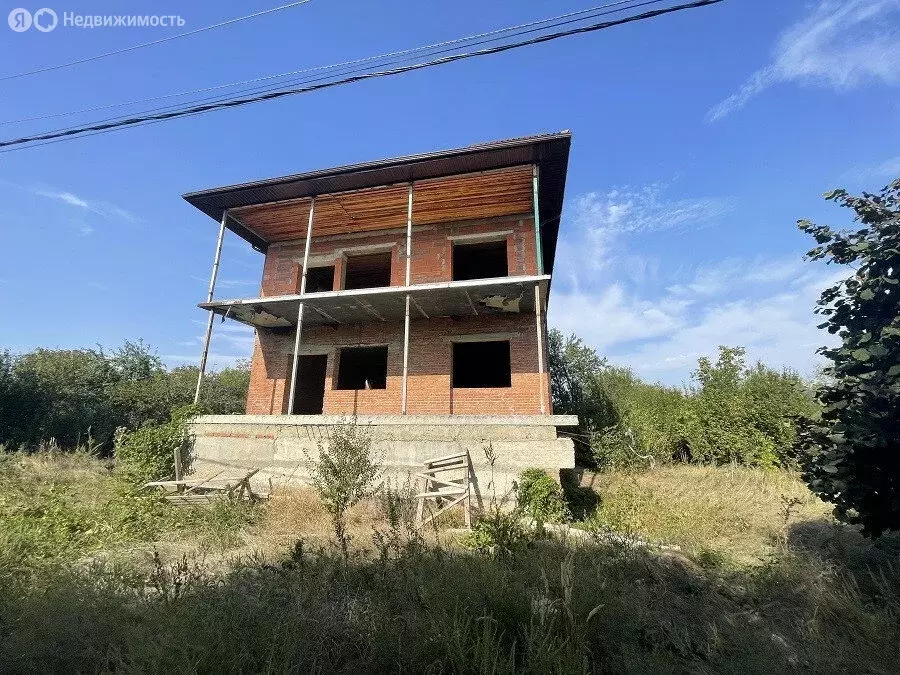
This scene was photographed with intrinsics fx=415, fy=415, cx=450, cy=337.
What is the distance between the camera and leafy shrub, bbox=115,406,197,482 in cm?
962

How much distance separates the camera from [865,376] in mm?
3443

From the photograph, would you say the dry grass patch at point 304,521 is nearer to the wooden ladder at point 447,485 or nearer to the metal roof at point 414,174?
the wooden ladder at point 447,485

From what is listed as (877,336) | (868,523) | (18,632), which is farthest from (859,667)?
(18,632)

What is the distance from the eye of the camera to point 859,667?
9.77 feet

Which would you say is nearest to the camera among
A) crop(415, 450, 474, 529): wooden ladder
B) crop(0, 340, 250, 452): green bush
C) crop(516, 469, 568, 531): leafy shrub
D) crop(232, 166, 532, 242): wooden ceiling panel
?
crop(415, 450, 474, 529): wooden ladder

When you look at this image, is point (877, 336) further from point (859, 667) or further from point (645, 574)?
point (645, 574)

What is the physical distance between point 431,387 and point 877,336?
9836mm

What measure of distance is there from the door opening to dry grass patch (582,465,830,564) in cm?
1059

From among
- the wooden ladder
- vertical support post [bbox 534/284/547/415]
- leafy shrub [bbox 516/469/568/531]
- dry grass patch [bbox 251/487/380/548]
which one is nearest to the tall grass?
dry grass patch [bbox 251/487/380/548]

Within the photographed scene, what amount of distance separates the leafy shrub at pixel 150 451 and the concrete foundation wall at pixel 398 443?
414 millimetres

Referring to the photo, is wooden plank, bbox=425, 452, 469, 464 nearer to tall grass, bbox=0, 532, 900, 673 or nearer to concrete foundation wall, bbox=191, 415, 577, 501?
concrete foundation wall, bbox=191, 415, 577, 501

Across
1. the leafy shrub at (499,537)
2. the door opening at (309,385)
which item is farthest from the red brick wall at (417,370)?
the leafy shrub at (499,537)

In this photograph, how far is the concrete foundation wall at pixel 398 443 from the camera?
8523mm

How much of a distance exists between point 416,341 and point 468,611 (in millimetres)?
10052
